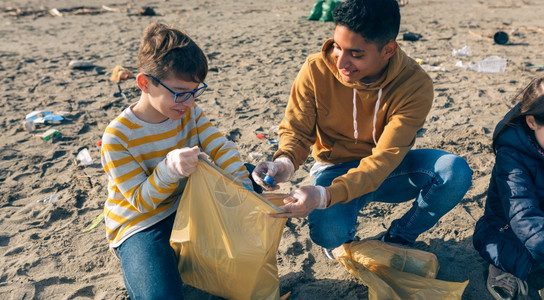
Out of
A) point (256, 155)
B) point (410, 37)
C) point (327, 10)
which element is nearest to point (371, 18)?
point (256, 155)

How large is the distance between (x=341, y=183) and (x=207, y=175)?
0.65 m

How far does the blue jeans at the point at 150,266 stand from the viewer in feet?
6.77

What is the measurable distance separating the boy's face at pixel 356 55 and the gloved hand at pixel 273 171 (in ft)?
1.81

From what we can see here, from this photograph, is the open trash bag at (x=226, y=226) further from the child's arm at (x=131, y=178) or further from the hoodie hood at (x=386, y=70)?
the hoodie hood at (x=386, y=70)

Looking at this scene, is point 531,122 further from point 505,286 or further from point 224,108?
point 224,108

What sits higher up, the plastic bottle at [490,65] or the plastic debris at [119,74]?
the plastic bottle at [490,65]

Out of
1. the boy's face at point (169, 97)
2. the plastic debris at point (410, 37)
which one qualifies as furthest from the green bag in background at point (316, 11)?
the boy's face at point (169, 97)

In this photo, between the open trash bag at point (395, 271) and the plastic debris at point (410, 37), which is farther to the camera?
the plastic debris at point (410, 37)

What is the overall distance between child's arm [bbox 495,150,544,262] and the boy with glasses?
5.11ft

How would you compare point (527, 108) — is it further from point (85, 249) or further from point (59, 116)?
point (59, 116)

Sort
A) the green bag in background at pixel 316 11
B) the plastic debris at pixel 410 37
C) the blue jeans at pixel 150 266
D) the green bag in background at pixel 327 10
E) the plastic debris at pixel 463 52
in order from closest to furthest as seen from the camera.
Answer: the blue jeans at pixel 150 266 < the plastic debris at pixel 463 52 < the plastic debris at pixel 410 37 < the green bag in background at pixel 327 10 < the green bag in background at pixel 316 11

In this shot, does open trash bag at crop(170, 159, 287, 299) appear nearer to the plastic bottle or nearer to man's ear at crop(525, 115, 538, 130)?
man's ear at crop(525, 115, 538, 130)

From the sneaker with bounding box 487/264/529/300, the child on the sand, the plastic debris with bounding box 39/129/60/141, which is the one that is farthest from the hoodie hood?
the plastic debris with bounding box 39/129/60/141

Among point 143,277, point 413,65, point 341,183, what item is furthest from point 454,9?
point 143,277
